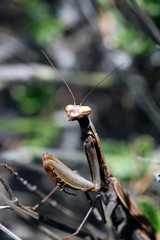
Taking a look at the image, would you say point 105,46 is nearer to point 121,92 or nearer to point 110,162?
point 121,92

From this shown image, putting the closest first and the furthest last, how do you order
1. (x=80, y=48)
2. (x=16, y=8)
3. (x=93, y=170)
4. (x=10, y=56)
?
(x=93, y=170) < (x=10, y=56) < (x=80, y=48) < (x=16, y=8)

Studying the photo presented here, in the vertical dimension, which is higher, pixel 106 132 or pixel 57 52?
pixel 57 52

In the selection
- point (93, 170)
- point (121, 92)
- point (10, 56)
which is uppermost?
point (10, 56)

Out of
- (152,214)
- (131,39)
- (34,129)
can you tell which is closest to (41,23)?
(131,39)

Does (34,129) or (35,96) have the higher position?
(35,96)

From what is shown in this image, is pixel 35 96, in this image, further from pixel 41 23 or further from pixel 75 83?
pixel 41 23

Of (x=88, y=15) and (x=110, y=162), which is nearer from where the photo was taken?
(x=110, y=162)

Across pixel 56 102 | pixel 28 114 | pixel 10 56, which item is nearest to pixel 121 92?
pixel 56 102

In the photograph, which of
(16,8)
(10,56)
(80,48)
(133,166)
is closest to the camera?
(133,166)
